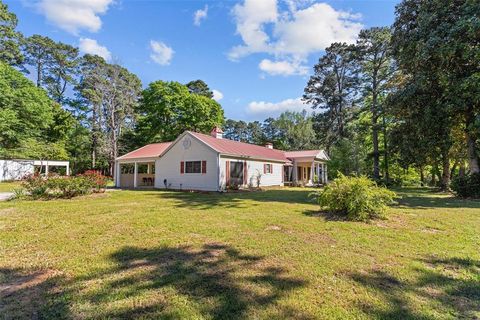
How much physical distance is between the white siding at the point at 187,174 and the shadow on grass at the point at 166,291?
41.9ft

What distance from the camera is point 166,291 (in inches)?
126

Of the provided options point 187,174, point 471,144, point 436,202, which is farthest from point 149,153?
point 471,144

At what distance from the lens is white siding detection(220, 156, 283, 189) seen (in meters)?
17.1

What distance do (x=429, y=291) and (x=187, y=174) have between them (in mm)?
16241

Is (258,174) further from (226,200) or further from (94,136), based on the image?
(94,136)

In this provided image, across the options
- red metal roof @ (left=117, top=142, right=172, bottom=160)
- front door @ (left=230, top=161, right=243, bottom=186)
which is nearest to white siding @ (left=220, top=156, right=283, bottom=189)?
front door @ (left=230, top=161, right=243, bottom=186)

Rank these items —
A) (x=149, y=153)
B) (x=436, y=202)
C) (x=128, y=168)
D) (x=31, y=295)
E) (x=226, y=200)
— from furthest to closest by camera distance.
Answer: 1. (x=128, y=168)
2. (x=149, y=153)
3. (x=226, y=200)
4. (x=436, y=202)
5. (x=31, y=295)

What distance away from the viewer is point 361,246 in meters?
4.95

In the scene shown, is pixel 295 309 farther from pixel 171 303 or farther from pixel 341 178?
pixel 341 178

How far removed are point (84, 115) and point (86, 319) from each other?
39771mm

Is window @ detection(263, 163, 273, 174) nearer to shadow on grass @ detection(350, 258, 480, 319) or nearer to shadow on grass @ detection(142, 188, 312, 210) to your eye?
shadow on grass @ detection(142, 188, 312, 210)

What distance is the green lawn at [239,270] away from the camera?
2.85 metres

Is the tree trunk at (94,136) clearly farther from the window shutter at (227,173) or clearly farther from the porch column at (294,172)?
the porch column at (294,172)

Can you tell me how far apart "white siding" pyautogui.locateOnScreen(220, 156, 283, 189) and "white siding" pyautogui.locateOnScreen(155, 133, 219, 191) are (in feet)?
1.67
